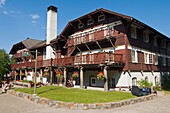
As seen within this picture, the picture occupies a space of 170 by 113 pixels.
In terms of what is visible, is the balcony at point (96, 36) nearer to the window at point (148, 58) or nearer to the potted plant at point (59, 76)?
the potted plant at point (59, 76)

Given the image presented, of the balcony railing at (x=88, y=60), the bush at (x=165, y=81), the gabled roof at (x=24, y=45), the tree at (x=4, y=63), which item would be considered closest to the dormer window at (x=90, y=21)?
the balcony railing at (x=88, y=60)

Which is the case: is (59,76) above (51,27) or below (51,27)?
below

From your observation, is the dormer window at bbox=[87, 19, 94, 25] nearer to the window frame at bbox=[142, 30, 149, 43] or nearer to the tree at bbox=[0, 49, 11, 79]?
the window frame at bbox=[142, 30, 149, 43]

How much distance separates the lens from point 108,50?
20547 millimetres

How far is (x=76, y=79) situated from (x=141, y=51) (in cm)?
997

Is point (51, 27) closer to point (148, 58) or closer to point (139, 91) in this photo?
point (148, 58)

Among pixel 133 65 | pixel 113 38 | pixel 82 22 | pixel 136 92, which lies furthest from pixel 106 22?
pixel 136 92

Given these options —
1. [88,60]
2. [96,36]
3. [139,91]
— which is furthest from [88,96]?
[96,36]

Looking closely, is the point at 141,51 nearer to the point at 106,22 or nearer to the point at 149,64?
the point at 149,64

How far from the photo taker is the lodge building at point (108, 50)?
61.5 ft

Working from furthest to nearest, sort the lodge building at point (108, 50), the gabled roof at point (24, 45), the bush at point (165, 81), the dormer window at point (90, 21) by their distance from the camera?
the gabled roof at point (24, 45), the bush at point (165, 81), the dormer window at point (90, 21), the lodge building at point (108, 50)

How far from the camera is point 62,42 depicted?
27.8 meters

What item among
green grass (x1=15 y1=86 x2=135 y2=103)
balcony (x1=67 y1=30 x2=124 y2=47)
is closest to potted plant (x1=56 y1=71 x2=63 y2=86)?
balcony (x1=67 y1=30 x2=124 y2=47)

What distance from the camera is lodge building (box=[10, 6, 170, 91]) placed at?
1875 centimetres
